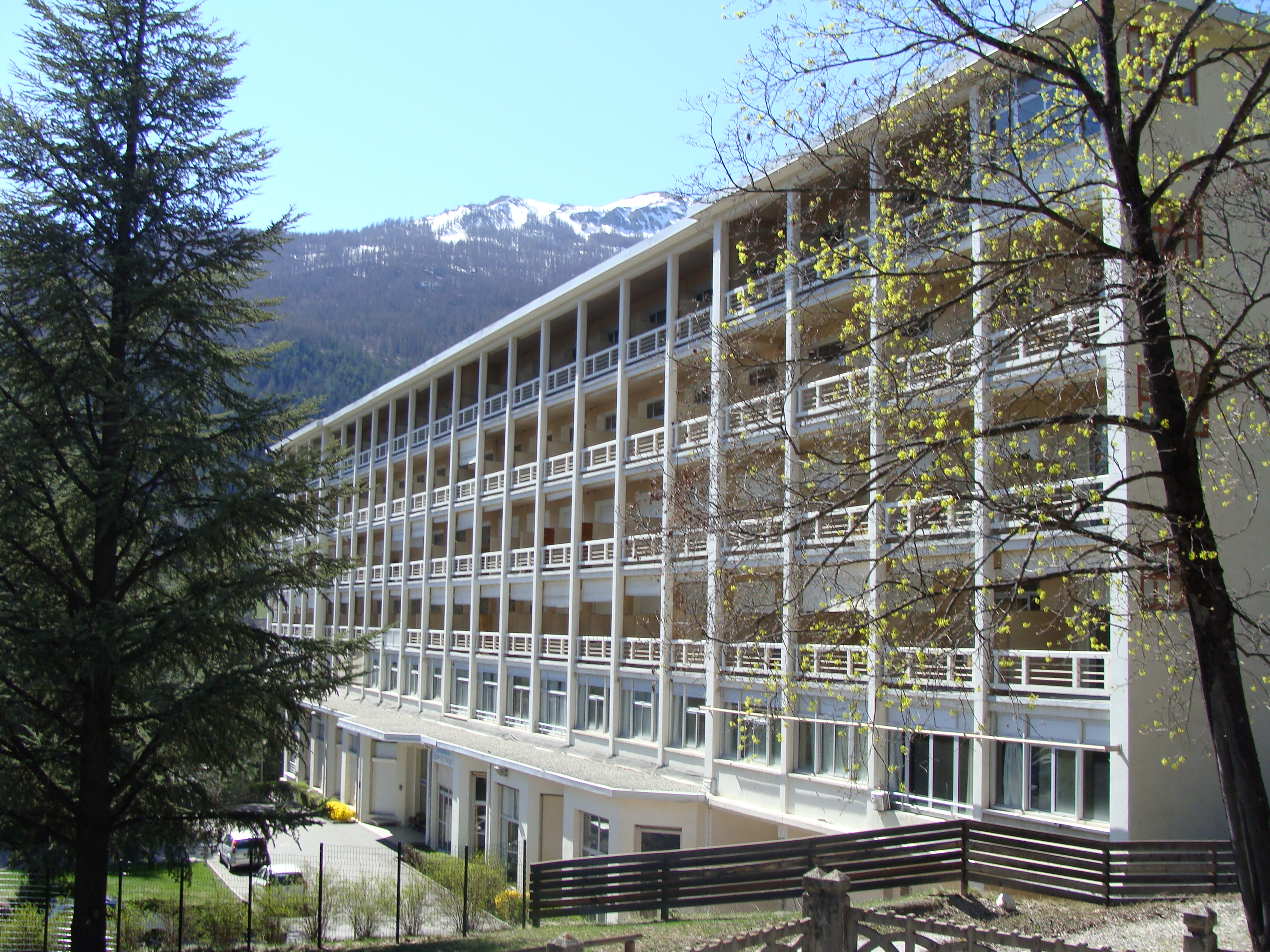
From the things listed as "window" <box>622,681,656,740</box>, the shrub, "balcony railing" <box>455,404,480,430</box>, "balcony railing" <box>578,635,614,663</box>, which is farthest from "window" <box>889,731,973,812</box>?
the shrub

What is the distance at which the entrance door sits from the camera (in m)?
29.7

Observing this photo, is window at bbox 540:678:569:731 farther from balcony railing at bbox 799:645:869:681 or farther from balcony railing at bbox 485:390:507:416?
balcony railing at bbox 799:645:869:681

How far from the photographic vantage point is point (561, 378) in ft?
116

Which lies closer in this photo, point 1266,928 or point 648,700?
point 1266,928

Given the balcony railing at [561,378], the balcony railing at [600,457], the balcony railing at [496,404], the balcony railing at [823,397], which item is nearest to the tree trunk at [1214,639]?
the balcony railing at [823,397]

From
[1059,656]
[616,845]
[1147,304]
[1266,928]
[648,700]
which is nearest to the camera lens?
[1266,928]

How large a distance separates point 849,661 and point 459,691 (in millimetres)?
29197

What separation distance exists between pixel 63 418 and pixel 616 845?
15.9 meters

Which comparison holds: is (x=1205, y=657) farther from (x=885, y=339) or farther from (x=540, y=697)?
(x=540, y=697)

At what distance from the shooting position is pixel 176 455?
14.9 metres

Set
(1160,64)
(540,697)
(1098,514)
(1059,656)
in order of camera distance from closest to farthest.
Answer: (1160,64) → (1098,514) → (1059,656) → (540,697)

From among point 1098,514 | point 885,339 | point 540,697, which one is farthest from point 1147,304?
point 540,697

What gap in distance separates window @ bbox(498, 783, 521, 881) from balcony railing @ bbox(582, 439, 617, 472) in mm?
9935

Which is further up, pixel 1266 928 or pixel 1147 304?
pixel 1147 304
